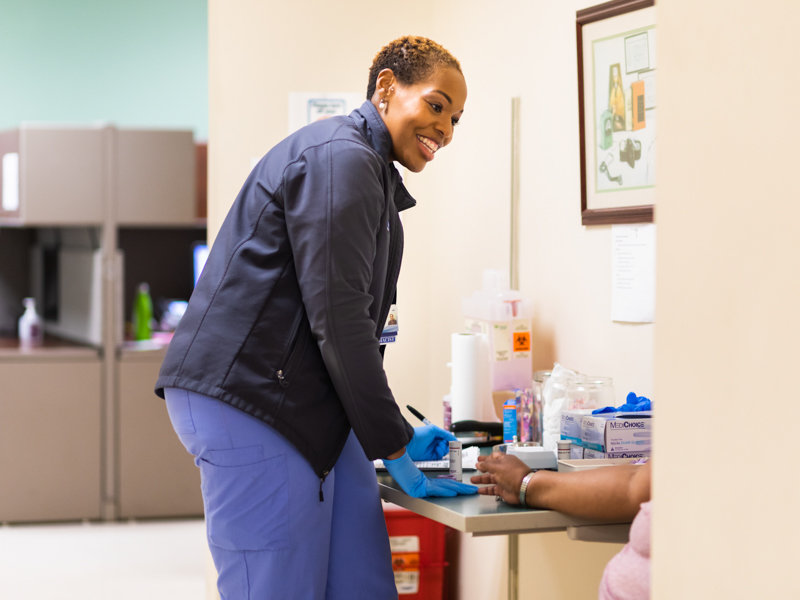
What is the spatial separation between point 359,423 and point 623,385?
680 millimetres

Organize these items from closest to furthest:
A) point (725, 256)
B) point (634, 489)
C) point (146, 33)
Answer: point (725, 256), point (634, 489), point (146, 33)

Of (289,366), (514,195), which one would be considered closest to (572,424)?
(289,366)

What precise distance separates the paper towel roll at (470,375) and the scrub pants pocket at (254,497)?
70cm

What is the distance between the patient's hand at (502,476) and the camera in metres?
1.37

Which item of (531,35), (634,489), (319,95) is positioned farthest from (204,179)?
(634,489)

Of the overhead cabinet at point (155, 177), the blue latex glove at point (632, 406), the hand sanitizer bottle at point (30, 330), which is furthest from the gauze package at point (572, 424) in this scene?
the hand sanitizer bottle at point (30, 330)

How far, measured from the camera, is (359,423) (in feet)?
4.56

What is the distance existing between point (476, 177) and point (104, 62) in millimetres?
3585

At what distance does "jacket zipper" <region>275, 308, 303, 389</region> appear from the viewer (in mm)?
1372

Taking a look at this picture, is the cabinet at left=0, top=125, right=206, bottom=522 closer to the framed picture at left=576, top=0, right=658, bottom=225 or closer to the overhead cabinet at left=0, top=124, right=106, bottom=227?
the overhead cabinet at left=0, top=124, right=106, bottom=227

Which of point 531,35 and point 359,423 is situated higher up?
point 531,35

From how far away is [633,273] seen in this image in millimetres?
1751

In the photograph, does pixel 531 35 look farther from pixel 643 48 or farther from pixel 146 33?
pixel 146 33

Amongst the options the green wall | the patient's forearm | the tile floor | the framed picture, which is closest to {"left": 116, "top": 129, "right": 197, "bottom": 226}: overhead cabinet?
the green wall
